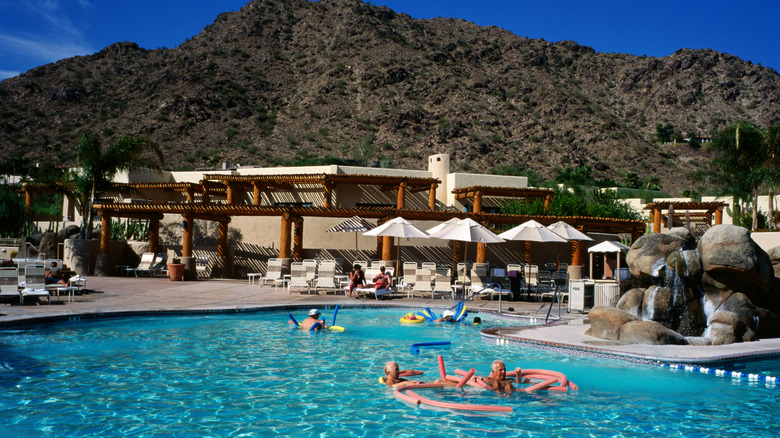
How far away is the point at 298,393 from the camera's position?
275 inches

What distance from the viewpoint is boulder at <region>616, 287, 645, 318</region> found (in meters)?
10.8

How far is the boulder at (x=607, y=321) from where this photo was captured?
977 cm

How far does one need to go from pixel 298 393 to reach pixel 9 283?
27.9 ft

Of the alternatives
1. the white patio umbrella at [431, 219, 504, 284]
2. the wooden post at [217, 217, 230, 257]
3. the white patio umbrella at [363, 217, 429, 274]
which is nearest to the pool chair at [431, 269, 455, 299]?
the white patio umbrella at [363, 217, 429, 274]

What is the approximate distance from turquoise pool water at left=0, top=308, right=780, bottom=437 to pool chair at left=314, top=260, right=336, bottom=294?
219 inches

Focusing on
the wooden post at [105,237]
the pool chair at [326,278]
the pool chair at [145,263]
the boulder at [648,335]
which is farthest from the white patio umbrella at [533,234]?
the wooden post at [105,237]

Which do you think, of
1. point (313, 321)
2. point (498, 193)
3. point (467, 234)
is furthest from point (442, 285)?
point (498, 193)

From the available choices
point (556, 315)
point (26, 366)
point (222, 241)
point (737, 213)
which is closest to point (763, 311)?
point (556, 315)

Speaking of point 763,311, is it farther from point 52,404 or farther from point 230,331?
point 52,404

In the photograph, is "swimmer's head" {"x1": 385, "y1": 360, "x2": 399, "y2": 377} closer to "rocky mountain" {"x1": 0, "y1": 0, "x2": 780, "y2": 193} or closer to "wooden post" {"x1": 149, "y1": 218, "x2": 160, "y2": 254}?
"wooden post" {"x1": 149, "y1": 218, "x2": 160, "y2": 254}

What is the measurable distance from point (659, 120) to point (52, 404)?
75.0 m

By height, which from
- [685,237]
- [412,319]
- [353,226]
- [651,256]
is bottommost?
[412,319]

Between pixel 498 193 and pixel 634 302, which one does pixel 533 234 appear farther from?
pixel 498 193

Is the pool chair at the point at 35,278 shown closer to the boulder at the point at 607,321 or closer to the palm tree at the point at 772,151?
the boulder at the point at 607,321
